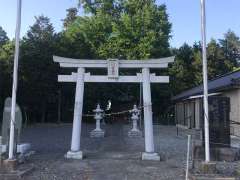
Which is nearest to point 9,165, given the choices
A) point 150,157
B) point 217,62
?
point 150,157

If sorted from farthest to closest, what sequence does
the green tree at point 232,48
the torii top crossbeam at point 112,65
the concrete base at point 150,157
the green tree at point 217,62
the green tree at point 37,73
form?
the green tree at point 232,48 < the green tree at point 217,62 < the green tree at point 37,73 < the torii top crossbeam at point 112,65 < the concrete base at point 150,157

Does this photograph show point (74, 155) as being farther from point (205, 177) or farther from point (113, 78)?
point (205, 177)

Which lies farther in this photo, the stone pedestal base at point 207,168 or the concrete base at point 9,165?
the concrete base at point 9,165

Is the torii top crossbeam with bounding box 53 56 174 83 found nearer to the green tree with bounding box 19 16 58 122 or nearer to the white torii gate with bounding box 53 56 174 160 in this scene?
the white torii gate with bounding box 53 56 174 160

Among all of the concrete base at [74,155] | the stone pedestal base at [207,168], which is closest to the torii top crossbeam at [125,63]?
the concrete base at [74,155]

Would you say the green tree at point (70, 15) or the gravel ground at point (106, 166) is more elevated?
the green tree at point (70, 15)

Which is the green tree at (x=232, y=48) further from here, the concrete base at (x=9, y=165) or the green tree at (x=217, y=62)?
the concrete base at (x=9, y=165)

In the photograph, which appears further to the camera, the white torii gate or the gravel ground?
the white torii gate

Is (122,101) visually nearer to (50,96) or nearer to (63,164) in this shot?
(50,96)

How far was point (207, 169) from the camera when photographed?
8.99 metres

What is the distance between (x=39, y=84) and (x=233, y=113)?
19089 mm

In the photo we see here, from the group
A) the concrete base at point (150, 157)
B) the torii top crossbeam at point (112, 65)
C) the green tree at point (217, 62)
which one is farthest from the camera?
the green tree at point (217, 62)

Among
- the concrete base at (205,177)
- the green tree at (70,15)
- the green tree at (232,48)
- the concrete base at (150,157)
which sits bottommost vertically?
the concrete base at (205,177)

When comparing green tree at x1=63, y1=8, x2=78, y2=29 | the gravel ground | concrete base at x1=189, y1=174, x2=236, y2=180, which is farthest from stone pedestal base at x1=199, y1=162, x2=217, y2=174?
green tree at x1=63, y1=8, x2=78, y2=29
